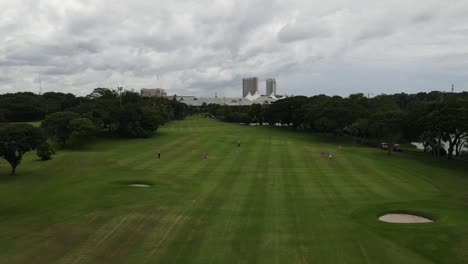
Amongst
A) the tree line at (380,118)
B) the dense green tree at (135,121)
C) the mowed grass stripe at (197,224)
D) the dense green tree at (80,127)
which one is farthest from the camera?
the dense green tree at (135,121)

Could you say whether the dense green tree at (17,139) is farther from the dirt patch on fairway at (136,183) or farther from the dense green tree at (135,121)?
the dense green tree at (135,121)

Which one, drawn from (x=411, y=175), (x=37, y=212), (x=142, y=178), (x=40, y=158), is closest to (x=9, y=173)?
(x=40, y=158)

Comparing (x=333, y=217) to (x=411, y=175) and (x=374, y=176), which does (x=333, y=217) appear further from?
(x=411, y=175)

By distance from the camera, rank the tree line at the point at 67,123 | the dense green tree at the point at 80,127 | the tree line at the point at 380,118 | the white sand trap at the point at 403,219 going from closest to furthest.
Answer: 1. the white sand trap at the point at 403,219
2. the tree line at the point at 67,123
3. the tree line at the point at 380,118
4. the dense green tree at the point at 80,127

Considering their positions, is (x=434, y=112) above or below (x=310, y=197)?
above

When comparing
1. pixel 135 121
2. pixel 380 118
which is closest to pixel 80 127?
pixel 135 121

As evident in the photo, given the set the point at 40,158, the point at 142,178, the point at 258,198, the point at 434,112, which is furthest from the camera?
the point at 434,112

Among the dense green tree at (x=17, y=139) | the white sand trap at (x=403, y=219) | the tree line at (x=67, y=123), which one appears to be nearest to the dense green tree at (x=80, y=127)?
the tree line at (x=67, y=123)
